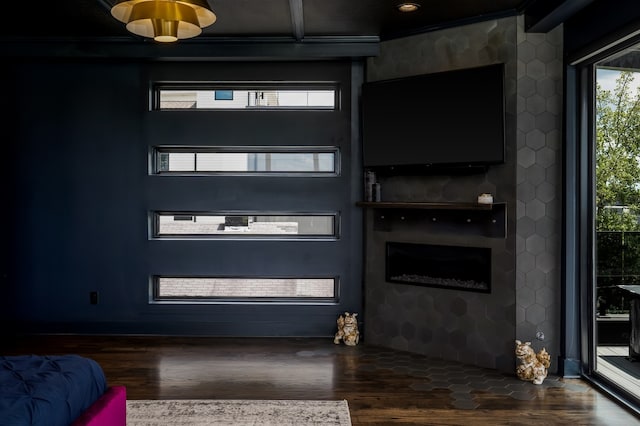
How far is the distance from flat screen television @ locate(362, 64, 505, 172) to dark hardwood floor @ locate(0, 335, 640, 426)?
171 centimetres

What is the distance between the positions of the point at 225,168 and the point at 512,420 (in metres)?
3.45

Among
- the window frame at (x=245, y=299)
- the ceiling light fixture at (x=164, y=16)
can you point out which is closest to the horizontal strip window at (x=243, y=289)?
the window frame at (x=245, y=299)

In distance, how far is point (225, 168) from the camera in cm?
503

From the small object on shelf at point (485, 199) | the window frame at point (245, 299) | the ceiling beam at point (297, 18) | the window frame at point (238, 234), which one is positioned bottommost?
the window frame at point (245, 299)

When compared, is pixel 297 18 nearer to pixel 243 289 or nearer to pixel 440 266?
pixel 440 266

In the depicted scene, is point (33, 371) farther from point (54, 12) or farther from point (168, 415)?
point (54, 12)

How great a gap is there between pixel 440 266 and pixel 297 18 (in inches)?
97.7

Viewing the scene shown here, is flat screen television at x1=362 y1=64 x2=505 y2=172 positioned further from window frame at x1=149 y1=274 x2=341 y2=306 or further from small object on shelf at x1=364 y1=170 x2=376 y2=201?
window frame at x1=149 y1=274 x2=341 y2=306

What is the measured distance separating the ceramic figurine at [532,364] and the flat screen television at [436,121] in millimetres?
1462

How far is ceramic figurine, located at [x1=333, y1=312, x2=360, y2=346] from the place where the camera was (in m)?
4.60

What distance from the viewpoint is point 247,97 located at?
4984 millimetres

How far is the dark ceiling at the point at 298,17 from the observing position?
3.79 metres

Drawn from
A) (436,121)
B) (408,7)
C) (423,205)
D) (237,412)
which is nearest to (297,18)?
(408,7)

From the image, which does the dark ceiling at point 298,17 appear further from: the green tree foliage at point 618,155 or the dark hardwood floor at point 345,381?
the dark hardwood floor at point 345,381
